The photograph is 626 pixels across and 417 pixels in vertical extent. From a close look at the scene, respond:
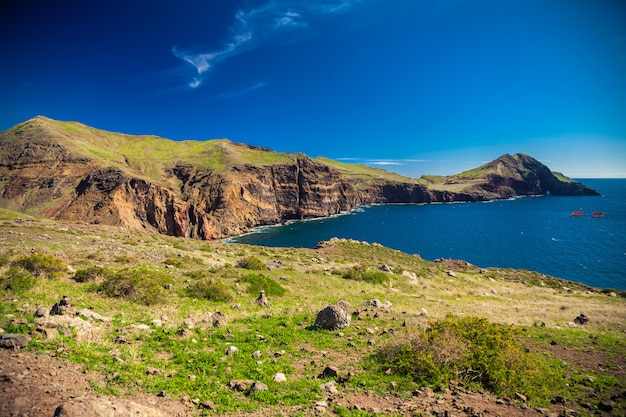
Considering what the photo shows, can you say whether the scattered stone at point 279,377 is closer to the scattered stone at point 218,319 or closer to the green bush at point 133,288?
the scattered stone at point 218,319

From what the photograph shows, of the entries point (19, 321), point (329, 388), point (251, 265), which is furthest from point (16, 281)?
point (251, 265)

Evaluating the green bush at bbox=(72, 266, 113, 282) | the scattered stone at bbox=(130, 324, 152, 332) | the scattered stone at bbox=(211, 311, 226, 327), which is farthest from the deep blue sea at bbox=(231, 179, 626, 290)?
the green bush at bbox=(72, 266, 113, 282)

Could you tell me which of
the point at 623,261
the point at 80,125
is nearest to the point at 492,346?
the point at 623,261

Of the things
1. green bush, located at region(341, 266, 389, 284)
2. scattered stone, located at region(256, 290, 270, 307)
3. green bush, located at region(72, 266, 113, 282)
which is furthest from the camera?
green bush, located at region(341, 266, 389, 284)

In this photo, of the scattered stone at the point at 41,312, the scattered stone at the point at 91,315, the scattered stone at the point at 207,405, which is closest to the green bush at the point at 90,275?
the scattered stone at the point at 91,315

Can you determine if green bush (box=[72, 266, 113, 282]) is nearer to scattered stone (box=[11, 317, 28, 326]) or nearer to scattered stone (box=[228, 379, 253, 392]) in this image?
scattered stone (box=[11, 317, 28, 326])

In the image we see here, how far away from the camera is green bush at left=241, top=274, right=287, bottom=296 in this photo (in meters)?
19.4

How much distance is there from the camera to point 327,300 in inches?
782

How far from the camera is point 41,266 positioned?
15.2 metres

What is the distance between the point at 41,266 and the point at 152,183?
97697 mm

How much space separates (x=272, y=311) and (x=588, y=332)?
1866 centimetres

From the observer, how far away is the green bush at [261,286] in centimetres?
1935

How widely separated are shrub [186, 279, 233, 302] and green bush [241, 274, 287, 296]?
2208 mm

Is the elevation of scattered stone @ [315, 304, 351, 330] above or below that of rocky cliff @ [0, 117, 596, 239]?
below
